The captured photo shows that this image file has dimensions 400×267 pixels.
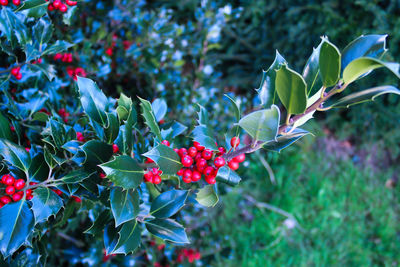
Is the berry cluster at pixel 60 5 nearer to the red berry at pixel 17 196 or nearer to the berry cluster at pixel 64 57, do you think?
the berry cluster at pixel 64 57

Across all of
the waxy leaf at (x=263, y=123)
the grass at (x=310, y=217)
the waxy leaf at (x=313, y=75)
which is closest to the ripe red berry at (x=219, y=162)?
the waxy leaf at (x=263, y=123)

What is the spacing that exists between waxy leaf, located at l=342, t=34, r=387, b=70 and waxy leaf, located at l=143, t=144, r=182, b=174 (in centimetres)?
38

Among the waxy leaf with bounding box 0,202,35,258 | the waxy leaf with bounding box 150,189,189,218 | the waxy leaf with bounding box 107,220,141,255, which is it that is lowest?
the waxy leaf with bounding box 107,220,141,255

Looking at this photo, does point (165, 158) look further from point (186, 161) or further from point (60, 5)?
point (60, 5)

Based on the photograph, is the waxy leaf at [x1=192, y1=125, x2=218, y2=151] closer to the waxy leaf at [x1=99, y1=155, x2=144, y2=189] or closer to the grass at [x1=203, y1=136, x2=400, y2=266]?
the waxy leaf at [x1=99, y1=155, x2=144, y2=189]

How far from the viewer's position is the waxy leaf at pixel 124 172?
26.2 inches

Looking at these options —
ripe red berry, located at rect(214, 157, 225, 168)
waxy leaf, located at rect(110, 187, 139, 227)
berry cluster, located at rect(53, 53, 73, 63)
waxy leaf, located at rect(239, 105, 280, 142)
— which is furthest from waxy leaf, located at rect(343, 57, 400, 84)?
berry cluster, located at rect(53, 53, 73, 63)

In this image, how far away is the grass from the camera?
228 cm

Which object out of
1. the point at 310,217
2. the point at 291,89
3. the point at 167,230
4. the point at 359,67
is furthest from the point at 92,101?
the point at 310,217

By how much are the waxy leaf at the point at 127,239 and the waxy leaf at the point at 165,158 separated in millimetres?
184

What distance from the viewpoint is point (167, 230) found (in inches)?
31.5

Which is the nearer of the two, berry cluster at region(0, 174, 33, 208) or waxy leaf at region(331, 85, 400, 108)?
waxy leaf at region(331, 85, 400, 108)

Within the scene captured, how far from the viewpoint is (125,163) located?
0.70 meters

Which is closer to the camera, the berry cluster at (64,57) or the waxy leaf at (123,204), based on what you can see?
the waxy leaf at (123,204)
